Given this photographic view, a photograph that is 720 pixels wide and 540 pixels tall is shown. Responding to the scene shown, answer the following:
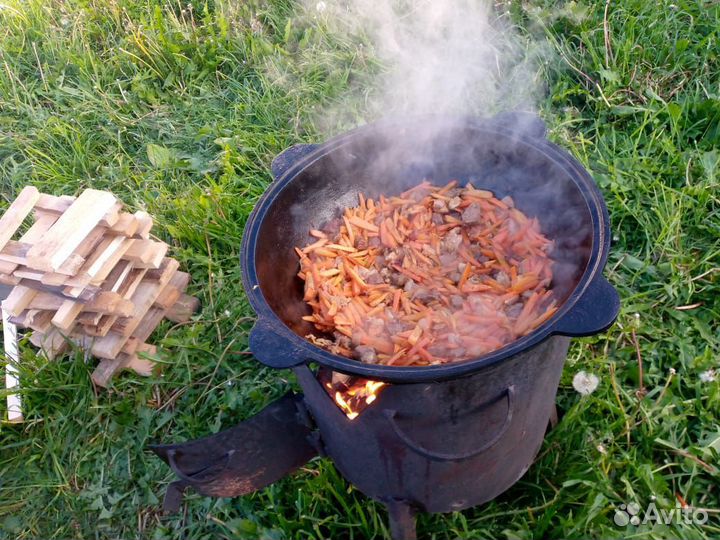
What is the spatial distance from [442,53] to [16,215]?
9.90ft

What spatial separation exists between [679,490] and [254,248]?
6.73 ft

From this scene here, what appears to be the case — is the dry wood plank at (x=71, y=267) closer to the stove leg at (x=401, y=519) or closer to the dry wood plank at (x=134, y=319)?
the dry wood plank at (x=134, y=319)

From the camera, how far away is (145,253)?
317cm

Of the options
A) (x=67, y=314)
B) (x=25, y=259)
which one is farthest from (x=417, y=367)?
(x=25, y=259)

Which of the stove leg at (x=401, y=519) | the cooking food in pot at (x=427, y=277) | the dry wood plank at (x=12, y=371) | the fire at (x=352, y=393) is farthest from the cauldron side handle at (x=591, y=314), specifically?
the dry wood plank at (x=12, y=371)

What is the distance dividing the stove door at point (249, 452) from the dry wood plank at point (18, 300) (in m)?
1.33

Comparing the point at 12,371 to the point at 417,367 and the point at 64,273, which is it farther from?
the point at 417,367

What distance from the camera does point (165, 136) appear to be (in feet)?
14.5

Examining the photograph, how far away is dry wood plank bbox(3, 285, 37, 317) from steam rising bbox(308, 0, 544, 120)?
252 centimetres

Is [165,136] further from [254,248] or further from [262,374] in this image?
[254,248]

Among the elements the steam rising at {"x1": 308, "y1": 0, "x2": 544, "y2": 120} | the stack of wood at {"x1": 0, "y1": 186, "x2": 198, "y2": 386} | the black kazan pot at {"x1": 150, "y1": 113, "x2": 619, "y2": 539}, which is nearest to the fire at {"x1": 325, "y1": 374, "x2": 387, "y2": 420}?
the black kazan pot at {"x1": 150, "y1": 113, "x2": 619, "y2": 539}

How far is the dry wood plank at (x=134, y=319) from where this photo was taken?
3.17 meters

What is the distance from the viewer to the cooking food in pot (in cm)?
208

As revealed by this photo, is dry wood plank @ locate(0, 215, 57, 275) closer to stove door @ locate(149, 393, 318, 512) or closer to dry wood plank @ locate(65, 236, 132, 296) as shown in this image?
dry wood plank @ locate(65, 236, 132, 296)
